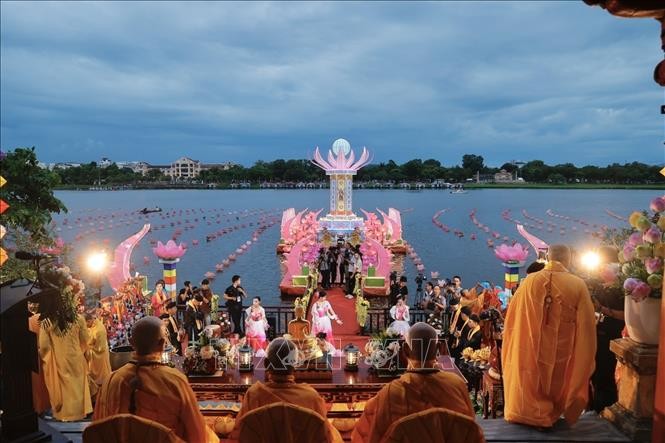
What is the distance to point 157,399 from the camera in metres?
2.88

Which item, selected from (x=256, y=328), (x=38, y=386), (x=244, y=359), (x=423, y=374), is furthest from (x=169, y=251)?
(x=423, y=374)

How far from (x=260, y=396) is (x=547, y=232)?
43.2 m

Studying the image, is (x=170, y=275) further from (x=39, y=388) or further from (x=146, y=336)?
(x=146, y=336)

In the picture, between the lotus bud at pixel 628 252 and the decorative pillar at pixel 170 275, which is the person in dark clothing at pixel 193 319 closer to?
the decorative pillar at pixel 170 275

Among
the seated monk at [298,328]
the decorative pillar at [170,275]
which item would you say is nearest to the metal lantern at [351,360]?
the seated monk at [298,328]

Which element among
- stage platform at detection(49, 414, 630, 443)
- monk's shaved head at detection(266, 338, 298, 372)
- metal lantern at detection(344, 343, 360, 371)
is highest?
monk's shaved head at detection(266, 338, 298, 372)

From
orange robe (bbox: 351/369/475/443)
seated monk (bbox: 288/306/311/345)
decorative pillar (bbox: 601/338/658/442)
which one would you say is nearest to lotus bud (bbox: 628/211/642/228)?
decorative pillar (bbox: 601/338/658/442)

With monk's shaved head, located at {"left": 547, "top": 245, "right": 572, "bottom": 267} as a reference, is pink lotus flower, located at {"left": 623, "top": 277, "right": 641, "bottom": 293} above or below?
below

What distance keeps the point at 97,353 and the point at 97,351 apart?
23 millimetres

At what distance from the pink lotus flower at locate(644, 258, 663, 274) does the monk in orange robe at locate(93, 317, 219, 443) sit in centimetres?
299

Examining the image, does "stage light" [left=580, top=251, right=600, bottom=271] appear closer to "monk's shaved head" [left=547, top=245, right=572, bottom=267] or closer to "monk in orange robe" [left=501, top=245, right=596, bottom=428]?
A: "monk's shaved head" [left=547, top=245, right=572, bottom=267]

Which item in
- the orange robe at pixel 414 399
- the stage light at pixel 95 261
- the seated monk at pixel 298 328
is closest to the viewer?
the orange robe at pixel 414 399

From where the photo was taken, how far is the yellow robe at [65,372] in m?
5.08

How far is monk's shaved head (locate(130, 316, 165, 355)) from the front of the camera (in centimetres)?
294
